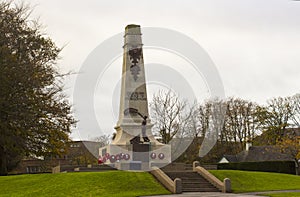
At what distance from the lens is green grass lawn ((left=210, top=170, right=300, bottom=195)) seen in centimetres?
3052

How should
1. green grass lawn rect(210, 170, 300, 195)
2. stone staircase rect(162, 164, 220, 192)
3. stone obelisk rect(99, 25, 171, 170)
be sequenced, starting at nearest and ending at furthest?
1. stone staircase rect(162, 164, 220, 192)
2. green grass lawn rect(210, 170, 300, 195)
3. stone obelisk rect(99, 25, 171, 170)

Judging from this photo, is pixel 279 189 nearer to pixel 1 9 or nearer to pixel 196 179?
pixel 196 179

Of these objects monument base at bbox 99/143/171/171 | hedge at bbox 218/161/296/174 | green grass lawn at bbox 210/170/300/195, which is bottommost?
green grass lawn at bbox 210/170/300/195

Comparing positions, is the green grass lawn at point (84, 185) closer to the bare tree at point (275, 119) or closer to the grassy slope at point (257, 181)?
the grassy slope at point (257, 181)

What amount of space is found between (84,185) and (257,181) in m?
11.8

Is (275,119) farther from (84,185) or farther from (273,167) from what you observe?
(84,185)

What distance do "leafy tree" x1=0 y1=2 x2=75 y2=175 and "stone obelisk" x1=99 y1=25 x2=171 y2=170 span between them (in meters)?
4.86

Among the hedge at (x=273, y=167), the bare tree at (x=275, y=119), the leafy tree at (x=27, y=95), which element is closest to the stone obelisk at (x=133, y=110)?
the leafy tree at (x=27, y=95)

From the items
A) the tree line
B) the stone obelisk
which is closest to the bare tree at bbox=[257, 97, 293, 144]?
the tree line

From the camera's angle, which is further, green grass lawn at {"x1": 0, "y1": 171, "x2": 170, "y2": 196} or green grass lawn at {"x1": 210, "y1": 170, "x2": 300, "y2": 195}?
green grass lawn at {"x1": 210, "y1": 170, "x2": 300, "y2": 195}

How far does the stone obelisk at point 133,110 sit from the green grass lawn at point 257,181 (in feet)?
27.0

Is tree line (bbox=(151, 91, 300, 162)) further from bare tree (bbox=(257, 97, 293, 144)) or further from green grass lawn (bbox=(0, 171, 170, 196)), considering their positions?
green grass lawn (bbox=(0, 171, 170, 196))

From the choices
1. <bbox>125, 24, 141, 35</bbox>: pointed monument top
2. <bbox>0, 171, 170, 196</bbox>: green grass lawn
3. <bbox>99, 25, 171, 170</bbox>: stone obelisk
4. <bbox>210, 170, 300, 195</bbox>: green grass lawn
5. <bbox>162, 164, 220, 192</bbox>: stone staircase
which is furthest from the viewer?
<bbox>125, 24, 141, 35</bbox>: pointed monument top

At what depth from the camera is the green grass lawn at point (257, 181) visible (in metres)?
30.5
